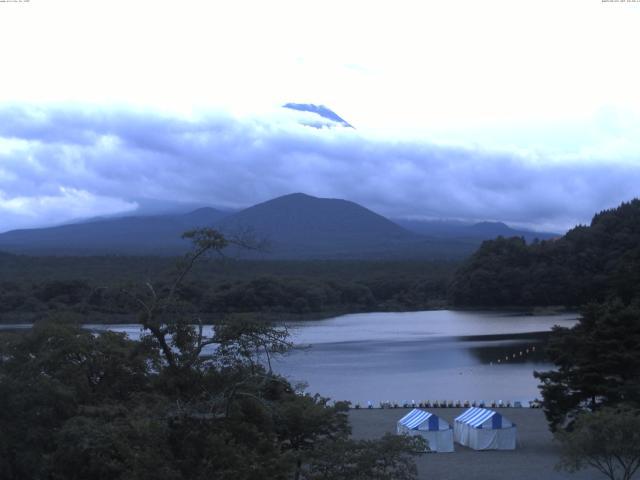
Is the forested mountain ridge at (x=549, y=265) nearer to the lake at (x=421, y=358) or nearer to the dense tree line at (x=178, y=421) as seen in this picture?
the lake at (x=421, y=358)

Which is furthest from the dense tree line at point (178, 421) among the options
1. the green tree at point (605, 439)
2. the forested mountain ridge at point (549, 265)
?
the forested mountain ridge at point (549, 265)

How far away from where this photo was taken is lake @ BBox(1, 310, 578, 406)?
82.3ft

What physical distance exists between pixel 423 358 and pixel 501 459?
1808 cm

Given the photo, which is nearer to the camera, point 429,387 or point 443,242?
point 429,387

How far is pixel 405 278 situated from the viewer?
65.4 meters

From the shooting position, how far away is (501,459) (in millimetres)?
14945

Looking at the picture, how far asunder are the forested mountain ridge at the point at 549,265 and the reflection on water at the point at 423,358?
4475mm

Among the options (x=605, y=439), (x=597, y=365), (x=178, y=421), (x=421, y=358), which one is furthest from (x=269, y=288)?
(x=178, y=421)

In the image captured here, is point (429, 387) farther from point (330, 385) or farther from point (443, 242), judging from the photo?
point (443, 242)

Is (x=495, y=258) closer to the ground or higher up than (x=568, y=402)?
higher up

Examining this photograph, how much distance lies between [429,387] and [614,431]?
15.1m

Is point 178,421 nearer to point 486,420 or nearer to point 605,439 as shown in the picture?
point 605,439

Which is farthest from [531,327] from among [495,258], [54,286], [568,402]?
[568,402]

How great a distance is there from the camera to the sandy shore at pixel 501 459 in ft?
44.5
